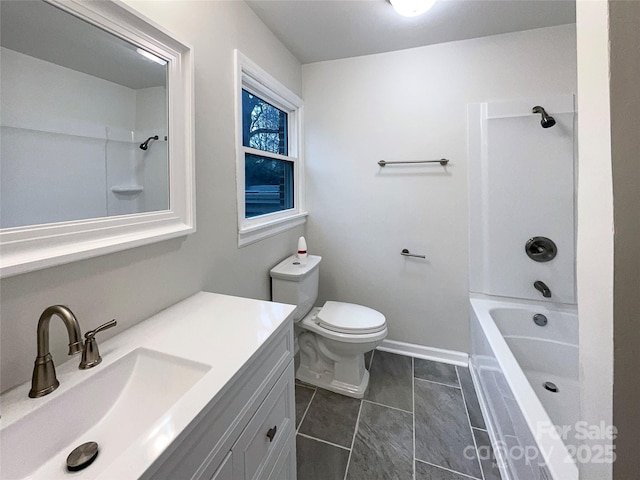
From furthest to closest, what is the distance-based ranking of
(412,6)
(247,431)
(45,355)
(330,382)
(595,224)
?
(330,382) → (412,6) → (247,431) → (45,355) → (595,224)

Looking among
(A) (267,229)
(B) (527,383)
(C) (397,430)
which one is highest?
(A) (267,229)

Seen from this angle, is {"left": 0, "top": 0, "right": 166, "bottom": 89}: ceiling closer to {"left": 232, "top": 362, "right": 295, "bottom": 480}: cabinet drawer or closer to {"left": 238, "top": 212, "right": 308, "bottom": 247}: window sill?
{"left": 238, "top": 212, "right": 308, "bottom": 247}: window sill

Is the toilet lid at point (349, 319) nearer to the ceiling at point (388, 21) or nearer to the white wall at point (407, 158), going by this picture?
the white wall at point (407, 158)

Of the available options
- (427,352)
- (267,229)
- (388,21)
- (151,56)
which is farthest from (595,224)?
(427,352)

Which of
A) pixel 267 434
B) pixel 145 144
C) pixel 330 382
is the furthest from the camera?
pixel 330 382

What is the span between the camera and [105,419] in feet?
2.41

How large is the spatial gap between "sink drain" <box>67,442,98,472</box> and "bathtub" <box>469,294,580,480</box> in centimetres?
121

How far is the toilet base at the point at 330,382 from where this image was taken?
1803 mm

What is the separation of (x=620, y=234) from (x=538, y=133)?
6.08 feet

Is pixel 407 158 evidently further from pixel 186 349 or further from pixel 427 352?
pixel 186 349

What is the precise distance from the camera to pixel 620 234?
46 cm

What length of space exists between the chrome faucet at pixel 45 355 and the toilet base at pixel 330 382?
1.52 metres

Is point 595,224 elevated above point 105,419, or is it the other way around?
point 595,224

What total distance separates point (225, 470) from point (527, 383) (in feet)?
4.07
